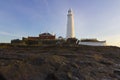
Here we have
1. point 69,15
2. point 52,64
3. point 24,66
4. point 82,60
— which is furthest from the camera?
point 69,15

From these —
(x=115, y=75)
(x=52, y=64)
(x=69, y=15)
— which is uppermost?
(x=69, y=15)

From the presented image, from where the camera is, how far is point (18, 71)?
7.47m

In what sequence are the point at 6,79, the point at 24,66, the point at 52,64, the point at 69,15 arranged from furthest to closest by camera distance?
the point at 69,15
the point at 52,64
the point at 24,66
the point at 6,79

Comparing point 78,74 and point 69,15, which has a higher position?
point 69,15

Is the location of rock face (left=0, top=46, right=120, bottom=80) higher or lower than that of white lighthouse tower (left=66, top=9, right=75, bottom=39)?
lower

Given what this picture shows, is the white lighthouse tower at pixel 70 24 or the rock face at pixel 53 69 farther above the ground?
the white lighthouse tower at pixel 70 24

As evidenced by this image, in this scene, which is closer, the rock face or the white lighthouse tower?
the rock face

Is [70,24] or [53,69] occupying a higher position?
[70,24]

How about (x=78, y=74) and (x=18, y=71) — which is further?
(x=78, y=74)

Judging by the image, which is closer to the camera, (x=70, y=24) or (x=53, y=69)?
(x=53, y=69)

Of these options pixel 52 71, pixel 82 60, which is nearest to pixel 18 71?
pixel 52 71

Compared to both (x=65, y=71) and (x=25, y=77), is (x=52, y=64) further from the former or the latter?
(x=25, y=77)

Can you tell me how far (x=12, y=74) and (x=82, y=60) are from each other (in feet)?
12.8

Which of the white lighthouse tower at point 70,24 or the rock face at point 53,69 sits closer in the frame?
the rock face at point 53,69
